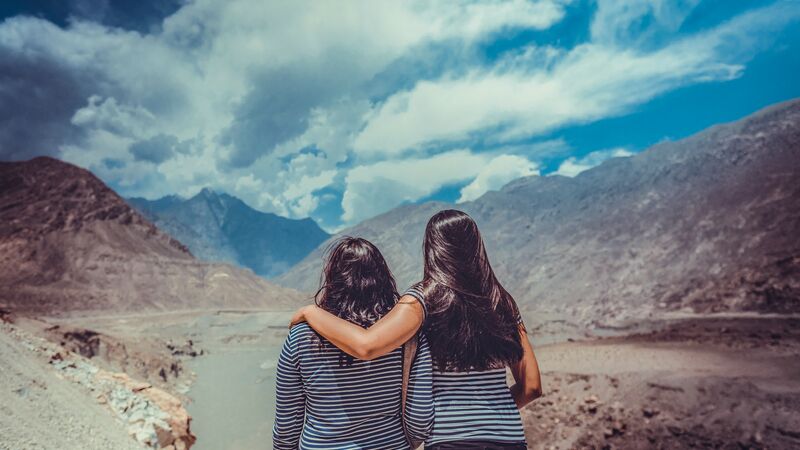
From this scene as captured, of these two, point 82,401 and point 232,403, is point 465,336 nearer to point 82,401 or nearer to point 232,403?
point 82,401

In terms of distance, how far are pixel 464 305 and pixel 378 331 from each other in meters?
0.39

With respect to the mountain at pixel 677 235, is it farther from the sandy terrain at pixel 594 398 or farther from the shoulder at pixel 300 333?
the shoulder at pixel 300 333

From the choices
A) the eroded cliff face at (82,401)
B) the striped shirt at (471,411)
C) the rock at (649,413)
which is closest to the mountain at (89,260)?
the eroded cliff face at (82,401)

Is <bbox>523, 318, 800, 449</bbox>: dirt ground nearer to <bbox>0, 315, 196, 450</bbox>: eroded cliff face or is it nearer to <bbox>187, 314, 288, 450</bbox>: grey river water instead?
<bbox>0, 315, 196, 450</bbox>: eroded cliff face

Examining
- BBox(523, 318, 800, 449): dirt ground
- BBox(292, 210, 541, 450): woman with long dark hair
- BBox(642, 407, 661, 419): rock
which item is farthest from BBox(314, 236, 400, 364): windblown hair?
BBox(642, 407, 661, 419): rock

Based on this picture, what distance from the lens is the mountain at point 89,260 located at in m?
54.2

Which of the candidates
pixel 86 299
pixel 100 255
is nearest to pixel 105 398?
pixel 86 299

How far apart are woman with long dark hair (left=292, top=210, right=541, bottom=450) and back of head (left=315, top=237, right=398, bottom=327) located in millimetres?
111

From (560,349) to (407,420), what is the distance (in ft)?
86.4

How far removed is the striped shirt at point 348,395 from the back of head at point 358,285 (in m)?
0.16

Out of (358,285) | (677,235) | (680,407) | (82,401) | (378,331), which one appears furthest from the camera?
(677,235)

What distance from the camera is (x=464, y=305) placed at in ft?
5.97

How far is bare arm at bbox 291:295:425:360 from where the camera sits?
5.40 feet

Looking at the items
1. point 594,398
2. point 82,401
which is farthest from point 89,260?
point 594,398
